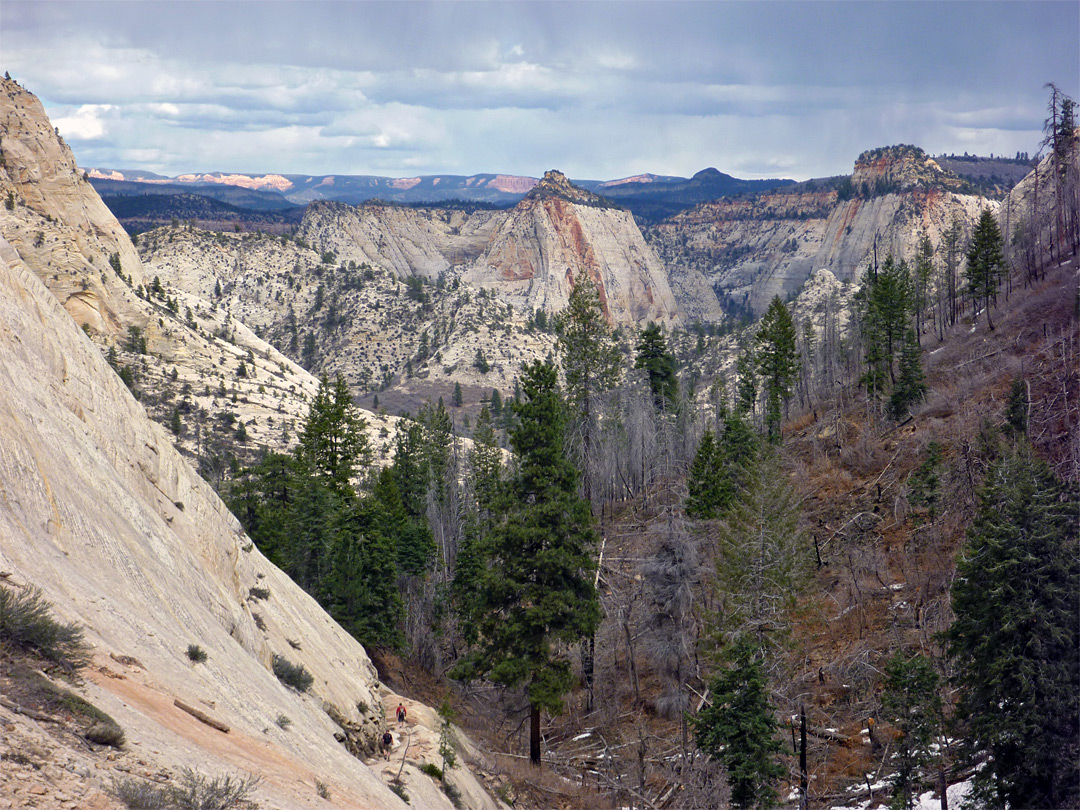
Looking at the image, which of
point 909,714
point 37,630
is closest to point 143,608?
point 37,630

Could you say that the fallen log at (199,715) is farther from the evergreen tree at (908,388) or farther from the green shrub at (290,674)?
the evergreen tree at (908,388)

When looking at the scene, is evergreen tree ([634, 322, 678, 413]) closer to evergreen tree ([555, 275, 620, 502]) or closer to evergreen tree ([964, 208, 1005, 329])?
evergreen tree ([555, 275, 620, 502])

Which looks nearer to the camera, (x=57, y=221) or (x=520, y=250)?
(x=57, y=221)

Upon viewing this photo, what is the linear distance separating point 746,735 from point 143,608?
12726 mm

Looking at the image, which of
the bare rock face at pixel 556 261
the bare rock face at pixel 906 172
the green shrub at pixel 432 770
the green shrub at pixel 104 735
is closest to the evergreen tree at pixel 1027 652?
the green shrub at pixel 432 770

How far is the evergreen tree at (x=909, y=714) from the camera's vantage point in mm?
17625

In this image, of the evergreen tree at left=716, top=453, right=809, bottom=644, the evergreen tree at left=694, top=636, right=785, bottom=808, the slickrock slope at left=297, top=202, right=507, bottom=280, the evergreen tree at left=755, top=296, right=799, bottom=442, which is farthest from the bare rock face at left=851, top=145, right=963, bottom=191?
the evergreen tree at left=694, top=636, right=785, bottom=808

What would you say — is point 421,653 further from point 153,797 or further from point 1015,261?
point 1015,261

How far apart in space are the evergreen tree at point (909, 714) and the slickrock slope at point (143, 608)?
972cm

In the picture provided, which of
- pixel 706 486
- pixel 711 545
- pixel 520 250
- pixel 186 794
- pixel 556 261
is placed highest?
pixel 520 250

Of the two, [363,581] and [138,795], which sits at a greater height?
[138,795]

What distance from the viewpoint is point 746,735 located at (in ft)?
57.2

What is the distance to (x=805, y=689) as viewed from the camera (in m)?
26.0

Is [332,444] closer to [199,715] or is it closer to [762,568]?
[762,568]
